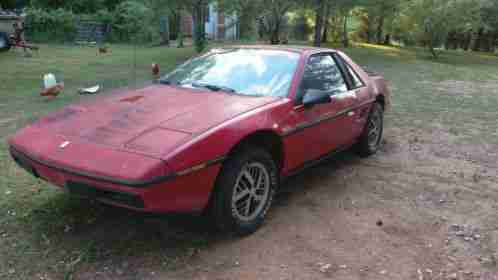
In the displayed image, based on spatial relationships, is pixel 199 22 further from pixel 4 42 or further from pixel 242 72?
pixel 242 72

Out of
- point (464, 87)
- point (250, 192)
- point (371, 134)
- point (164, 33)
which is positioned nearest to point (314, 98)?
point (250, 192)

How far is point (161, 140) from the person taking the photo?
271 centimetres

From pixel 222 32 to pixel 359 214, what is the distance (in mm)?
27272

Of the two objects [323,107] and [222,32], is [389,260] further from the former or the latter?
[222,32]

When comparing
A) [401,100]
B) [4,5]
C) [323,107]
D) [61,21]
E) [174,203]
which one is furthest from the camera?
[4,5]

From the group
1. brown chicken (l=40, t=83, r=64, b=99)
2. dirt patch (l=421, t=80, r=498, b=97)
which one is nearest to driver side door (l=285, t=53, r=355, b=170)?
brown chicken (l=40, t=83, r=64, b=99)

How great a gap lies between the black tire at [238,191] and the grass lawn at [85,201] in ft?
0.90

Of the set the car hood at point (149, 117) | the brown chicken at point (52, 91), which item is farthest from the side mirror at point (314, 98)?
the brown chicken at point (52, 91)

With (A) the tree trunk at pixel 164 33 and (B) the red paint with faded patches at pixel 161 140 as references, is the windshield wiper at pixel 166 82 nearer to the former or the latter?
(B) the red paint with faded patches at pixel 161 140

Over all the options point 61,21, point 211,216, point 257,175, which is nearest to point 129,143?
point 211,216

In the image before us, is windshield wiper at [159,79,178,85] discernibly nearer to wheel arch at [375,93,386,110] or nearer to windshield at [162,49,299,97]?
windshield at [162,49,299,97]

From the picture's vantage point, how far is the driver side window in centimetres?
392

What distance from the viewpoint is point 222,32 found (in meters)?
29.5

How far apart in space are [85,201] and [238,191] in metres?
1.43
